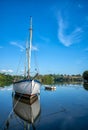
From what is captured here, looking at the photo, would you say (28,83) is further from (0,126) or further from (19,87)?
(0,126)

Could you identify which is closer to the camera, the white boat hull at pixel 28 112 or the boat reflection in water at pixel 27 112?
the boat reflection in water at pixel 27 112

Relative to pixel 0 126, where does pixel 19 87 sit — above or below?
above

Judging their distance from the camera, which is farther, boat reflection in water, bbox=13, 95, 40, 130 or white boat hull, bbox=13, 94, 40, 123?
white boat hull, bbox=13, 94, 40, 123

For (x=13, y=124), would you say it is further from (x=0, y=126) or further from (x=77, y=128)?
(x=77, y=128)

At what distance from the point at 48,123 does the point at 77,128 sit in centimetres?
310

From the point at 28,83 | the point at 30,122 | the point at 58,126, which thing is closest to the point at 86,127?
the point at 58,126

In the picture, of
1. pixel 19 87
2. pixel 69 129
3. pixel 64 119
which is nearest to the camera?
pixel 69 129

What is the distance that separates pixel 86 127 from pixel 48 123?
3715 mm

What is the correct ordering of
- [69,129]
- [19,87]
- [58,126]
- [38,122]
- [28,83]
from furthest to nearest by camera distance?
[19,87] < [28,83] < [38,122] < [58,126] < [69,129]

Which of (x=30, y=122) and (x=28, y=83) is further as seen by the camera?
(x=28, y=83)

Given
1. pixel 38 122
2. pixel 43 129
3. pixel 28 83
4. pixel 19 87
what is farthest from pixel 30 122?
pixel 19 87

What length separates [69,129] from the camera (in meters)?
17.6

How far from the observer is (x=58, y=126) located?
18.7m

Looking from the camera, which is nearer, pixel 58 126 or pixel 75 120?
pixel 58 126
